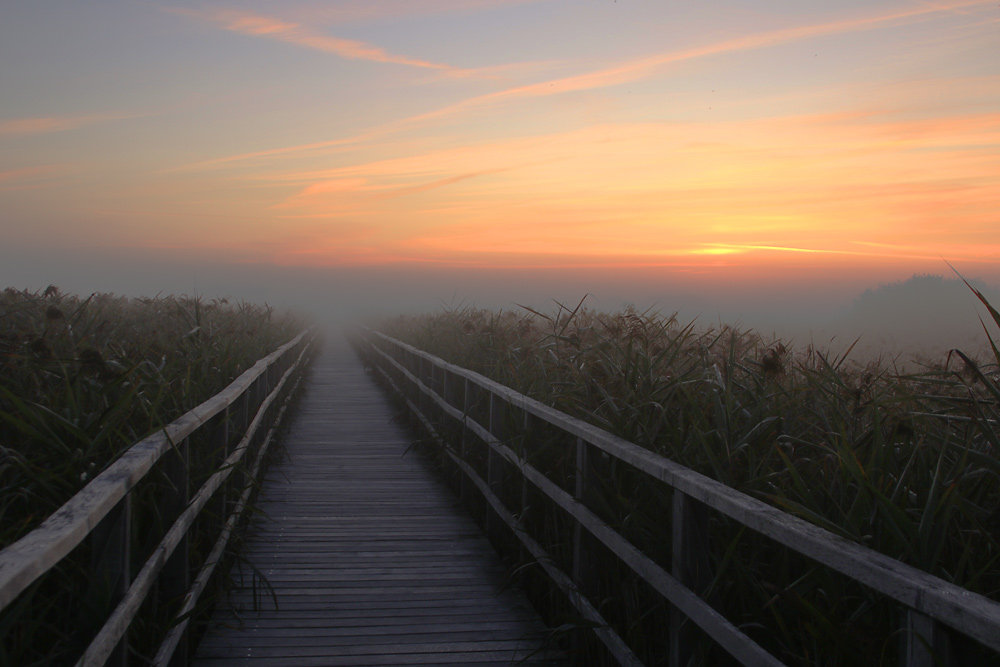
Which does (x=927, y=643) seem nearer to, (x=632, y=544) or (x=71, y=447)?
(x=632, y=544)

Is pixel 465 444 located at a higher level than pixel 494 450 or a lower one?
lower

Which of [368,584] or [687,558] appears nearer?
[687,558]

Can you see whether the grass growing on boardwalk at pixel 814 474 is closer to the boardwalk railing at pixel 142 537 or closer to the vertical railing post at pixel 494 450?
the vertical railing post at pixel 494 450

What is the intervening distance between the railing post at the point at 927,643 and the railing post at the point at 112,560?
207cm

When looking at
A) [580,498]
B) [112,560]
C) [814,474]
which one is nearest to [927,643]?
[814,474]

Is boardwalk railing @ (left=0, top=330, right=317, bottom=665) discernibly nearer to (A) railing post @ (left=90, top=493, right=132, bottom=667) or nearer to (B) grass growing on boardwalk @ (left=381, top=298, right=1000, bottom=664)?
(A) railing post @ (left=90, top=493, right=132, bottom=667)

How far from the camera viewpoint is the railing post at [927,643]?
1.28 m

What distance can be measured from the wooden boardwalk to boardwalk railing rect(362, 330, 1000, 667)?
13.8 inches

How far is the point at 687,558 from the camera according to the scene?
2252mm

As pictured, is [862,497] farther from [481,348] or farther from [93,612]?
[481,348]

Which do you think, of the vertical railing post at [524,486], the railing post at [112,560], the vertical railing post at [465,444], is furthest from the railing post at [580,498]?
the vertical railing post at [465,444]

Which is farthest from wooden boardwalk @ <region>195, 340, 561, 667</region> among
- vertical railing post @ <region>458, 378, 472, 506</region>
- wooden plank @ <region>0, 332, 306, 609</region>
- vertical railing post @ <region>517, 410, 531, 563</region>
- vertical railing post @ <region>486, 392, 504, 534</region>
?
wooden plank @ <region>0, 332, 306, 609</region>

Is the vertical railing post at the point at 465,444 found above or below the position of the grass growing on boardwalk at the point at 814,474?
below

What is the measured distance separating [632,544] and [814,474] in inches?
28.3
